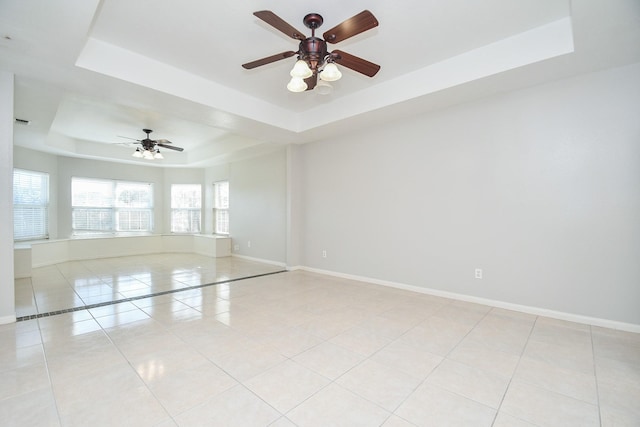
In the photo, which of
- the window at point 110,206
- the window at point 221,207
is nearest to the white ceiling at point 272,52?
the window at point 110,206

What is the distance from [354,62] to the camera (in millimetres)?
2529

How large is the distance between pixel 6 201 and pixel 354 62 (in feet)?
12.3

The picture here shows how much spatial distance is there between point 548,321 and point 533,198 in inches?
52.2

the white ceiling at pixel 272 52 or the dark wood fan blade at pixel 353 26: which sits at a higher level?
the white ceiling at pixel 272 52

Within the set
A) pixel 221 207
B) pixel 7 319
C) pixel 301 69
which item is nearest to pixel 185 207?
pixel 221 207

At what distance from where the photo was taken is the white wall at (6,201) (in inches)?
114

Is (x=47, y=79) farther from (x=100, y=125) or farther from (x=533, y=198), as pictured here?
(x=533, y=198)

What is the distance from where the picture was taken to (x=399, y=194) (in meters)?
4.34

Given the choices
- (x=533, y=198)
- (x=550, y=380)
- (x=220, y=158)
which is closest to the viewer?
(x=550, y=380)

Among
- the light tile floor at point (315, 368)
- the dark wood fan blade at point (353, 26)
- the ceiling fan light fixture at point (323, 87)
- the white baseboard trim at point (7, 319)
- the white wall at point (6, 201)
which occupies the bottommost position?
the light tile floor at point (315, 368)

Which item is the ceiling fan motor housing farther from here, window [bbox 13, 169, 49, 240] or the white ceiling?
window [bbox 13, 169, 49, 240]

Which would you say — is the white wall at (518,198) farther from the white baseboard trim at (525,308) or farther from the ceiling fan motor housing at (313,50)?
the ceiling fan motor housing at (313,50)

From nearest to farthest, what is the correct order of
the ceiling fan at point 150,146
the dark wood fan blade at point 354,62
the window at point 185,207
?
the dark wood fan blade at point 354,62 → the ceiling fan at point 150,146 → the window at point 185,207

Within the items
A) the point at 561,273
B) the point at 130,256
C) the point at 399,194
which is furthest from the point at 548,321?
the point at 130,256
